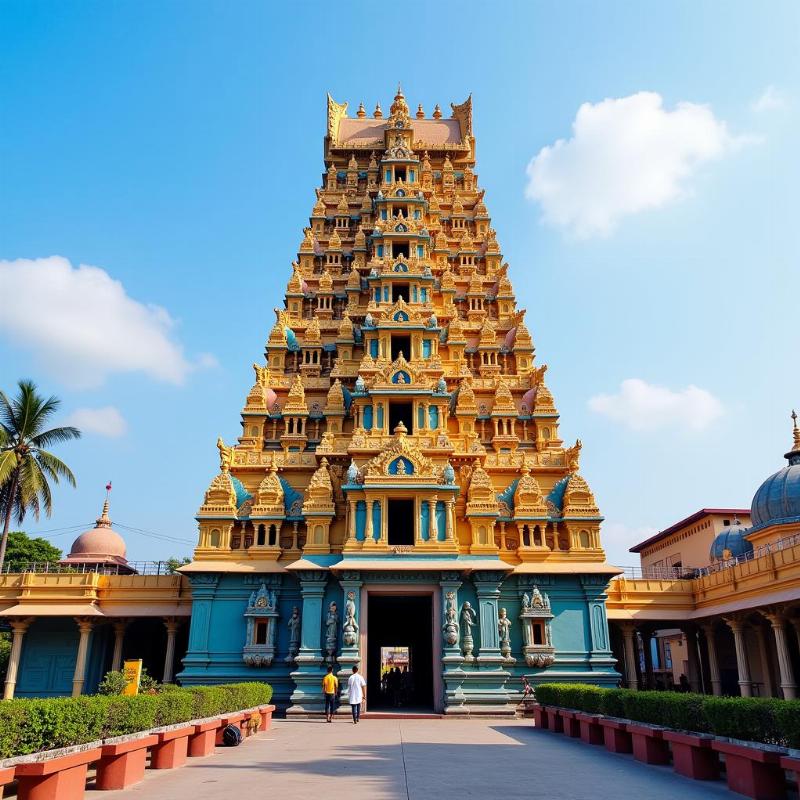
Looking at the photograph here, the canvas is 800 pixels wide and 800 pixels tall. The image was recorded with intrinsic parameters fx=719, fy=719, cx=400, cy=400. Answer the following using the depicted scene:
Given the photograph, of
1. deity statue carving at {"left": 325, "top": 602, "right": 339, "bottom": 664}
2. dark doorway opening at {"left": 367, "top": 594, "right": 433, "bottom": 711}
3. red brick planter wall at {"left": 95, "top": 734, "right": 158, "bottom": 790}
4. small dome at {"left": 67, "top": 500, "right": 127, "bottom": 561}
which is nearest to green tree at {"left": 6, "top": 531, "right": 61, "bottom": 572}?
small dome at {"left": 67, "top": 500, "right": 127, "bottom": 561}

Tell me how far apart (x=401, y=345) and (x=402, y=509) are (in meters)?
8.87

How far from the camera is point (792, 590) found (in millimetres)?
24719

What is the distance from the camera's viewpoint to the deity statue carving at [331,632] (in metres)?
27.3

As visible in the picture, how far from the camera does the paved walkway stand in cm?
1118

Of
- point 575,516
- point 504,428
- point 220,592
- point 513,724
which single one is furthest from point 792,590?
point 220,592

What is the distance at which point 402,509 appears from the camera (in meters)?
31.5

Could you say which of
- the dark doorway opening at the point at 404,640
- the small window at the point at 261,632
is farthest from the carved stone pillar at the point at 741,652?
the small window at the point at 261,632

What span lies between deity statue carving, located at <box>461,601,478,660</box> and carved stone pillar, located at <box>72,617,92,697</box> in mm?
16633

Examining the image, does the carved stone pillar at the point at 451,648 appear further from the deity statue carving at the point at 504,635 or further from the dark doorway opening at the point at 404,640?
the dark doorway opening at the point at 404,640

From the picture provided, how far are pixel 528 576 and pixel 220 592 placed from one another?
1273cm

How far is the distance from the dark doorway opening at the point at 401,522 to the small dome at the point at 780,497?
668 inches

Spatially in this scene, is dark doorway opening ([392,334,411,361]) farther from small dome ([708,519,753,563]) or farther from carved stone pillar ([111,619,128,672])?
small dome ([708,519,753,563])

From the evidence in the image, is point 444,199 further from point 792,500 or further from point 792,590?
point 792,590

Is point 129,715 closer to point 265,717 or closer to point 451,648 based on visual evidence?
point 265,717
